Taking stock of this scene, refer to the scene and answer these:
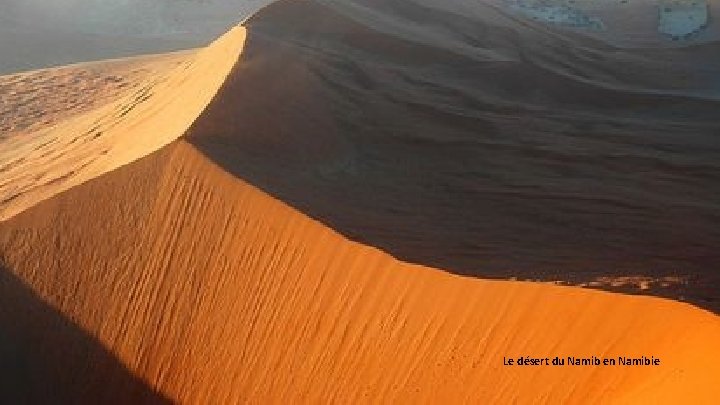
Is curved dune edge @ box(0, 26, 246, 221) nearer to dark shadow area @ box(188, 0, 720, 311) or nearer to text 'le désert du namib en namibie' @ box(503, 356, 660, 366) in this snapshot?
dark shadow area @ box(188, 0, 720, 311)

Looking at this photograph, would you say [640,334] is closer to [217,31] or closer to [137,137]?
[137,137]

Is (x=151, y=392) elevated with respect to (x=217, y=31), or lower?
elevated

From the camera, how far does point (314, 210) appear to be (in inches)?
226

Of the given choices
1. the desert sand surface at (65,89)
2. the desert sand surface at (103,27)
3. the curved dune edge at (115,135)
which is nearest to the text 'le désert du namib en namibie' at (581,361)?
the curved dune edge at (115,135)

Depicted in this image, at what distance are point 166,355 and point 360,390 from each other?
1630 mm

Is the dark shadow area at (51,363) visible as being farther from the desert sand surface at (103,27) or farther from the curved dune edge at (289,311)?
the desert sand surface at (103,27)

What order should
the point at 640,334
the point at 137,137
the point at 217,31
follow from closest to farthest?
the point at 640,334 → the point at 137,137 → the point at 217,31

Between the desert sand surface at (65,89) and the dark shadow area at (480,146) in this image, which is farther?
the desert sand surface at (65,89)

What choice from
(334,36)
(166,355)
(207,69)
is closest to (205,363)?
(166,355)

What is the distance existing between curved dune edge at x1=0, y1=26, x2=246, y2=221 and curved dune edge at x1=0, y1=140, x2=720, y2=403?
18.0 inches

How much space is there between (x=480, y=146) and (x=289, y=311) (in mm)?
2968

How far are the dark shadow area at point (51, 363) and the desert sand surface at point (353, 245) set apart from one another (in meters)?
0.02

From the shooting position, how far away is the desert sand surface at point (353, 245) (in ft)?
15.1

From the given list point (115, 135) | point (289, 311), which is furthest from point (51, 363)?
point (115, 135)
